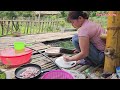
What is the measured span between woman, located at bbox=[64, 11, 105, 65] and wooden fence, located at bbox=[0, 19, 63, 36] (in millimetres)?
428

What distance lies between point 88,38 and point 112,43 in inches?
7.9

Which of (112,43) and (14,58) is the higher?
(112,43)

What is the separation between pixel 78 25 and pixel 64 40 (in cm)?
141

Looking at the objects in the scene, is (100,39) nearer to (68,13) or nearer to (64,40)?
(68,13)

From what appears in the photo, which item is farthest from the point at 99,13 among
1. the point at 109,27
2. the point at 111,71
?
the point at 111,71

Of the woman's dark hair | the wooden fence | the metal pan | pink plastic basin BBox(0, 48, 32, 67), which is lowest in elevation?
the metal pan

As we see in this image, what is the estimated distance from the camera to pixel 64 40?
11.2 ft

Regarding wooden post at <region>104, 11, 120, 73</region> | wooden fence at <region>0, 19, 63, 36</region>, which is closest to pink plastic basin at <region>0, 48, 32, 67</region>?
wooden fence at <region>0, 19, 63, 36</region>

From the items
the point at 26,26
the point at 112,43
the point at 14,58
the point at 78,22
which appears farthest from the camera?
the point at 26,26

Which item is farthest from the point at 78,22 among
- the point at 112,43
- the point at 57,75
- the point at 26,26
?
the point at 26,26

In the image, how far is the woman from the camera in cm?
196

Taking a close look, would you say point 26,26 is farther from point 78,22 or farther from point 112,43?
point 112,43

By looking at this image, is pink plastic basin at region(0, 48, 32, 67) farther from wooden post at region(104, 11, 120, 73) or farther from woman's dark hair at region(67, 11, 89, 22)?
wooden post at region(104, 11, 120, 73)

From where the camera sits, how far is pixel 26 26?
295 cm
